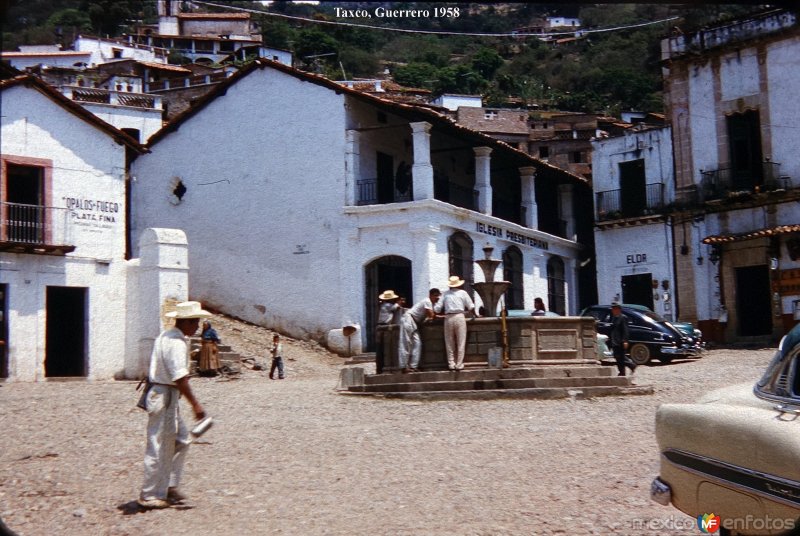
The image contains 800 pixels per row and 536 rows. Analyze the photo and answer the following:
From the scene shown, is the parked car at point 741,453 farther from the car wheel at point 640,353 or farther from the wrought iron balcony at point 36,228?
the wrought iron balcony at point 36,228

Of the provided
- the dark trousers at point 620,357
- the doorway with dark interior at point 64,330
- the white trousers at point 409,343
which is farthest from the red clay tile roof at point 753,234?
the doorway with dark interior at point 64,330

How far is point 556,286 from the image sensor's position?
33562mm

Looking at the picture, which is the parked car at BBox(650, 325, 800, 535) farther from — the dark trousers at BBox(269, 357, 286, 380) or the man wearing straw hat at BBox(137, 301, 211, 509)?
the dark trousers at BBox(269, 357, 286, 380)

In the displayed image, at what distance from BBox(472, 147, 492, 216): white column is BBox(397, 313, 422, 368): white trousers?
1312 cm

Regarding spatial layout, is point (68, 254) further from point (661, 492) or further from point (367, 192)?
point (661, 492)

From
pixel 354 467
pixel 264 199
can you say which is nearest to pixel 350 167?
pixel 264 199

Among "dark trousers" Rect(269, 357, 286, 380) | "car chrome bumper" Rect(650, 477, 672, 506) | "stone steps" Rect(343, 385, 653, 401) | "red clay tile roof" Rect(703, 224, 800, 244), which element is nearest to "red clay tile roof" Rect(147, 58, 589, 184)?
"red clay tile roof" Rect(703, 224, 800, 244)

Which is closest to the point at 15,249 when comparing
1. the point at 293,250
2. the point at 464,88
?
the point at 293,250

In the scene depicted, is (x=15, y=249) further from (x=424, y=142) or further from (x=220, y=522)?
(x=220, y=522)

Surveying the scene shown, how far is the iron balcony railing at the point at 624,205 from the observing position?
30.1 m

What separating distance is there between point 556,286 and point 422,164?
966 cm

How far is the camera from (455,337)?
1549 centimetres

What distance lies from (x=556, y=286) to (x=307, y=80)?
12019 millimetres

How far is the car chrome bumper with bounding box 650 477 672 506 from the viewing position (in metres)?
6.02
